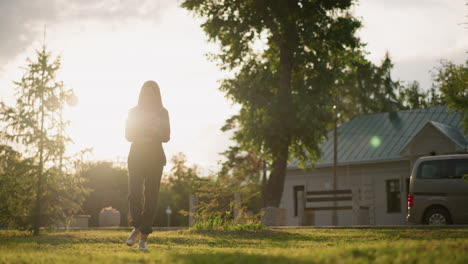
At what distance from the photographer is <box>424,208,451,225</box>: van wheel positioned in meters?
16.1

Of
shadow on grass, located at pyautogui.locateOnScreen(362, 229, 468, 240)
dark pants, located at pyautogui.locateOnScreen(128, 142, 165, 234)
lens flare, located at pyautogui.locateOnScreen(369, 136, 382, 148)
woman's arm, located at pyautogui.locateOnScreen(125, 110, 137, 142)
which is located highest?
lens flare, located at pyautogui.locateOnScreen(369, 136, 382, 148)

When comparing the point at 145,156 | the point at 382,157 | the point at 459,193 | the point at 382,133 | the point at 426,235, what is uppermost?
the point at 382,133

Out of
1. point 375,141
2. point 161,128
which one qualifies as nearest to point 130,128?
point 161,128

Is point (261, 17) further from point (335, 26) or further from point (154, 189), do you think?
point (154, 189)

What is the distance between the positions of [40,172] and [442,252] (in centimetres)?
1162

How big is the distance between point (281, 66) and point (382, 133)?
1335 centimetres

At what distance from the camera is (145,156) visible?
284 inches

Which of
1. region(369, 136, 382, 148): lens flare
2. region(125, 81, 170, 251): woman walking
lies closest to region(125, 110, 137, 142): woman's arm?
region(125, 81, 170, 251): woman walking

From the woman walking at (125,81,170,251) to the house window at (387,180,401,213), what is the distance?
2742 centimetres

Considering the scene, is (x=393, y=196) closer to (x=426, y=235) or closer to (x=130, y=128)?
(x=426, y=235)

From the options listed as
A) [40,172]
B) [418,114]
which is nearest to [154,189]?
[40,172]

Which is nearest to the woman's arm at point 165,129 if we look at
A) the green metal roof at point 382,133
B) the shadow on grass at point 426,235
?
the shadow on grass at point 426,235

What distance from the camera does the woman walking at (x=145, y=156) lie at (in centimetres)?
722

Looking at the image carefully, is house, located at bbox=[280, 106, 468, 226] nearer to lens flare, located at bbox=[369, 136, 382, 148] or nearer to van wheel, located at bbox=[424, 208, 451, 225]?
lens flare, located at bbox=[369, 136, 382, 148]
